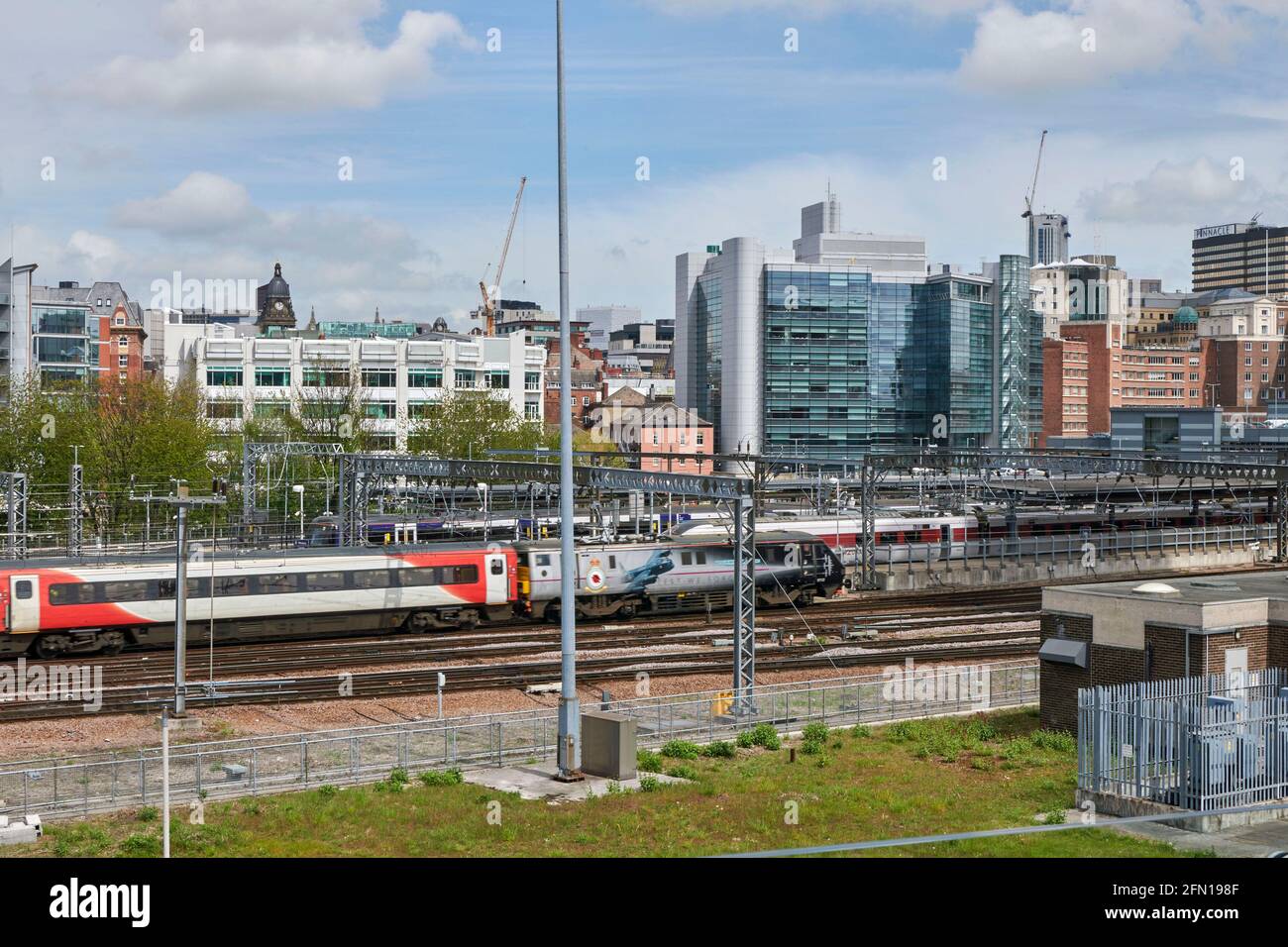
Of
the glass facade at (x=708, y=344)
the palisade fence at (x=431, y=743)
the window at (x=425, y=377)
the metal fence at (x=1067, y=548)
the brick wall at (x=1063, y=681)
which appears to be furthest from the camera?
the glass facade at (x=708, y=344)

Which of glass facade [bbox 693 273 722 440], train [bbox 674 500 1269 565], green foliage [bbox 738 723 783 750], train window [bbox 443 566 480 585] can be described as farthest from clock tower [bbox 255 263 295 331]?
green foliage [bbox 738 723 783 750]

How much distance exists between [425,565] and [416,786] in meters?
18.4

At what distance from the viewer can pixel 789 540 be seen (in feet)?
146

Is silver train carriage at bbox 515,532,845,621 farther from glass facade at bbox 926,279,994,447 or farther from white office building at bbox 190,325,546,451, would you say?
glass facade at bbox 926,279,994,447

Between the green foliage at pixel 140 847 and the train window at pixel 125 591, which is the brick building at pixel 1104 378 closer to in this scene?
the train window at pixel 125 591

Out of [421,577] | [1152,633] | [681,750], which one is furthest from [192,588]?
[1152,633]

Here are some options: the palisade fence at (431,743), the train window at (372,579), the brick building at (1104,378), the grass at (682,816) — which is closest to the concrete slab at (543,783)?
the grass at (682,816)

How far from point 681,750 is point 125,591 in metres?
18.1

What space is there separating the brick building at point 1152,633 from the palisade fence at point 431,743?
12.3ft

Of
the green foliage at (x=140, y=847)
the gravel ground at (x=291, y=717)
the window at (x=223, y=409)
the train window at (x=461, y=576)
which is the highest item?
the window at (x=223, y=409)

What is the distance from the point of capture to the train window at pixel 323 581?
36.9 meters

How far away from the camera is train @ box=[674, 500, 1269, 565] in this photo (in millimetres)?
55188

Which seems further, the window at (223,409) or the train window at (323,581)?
the window at (223,409)
